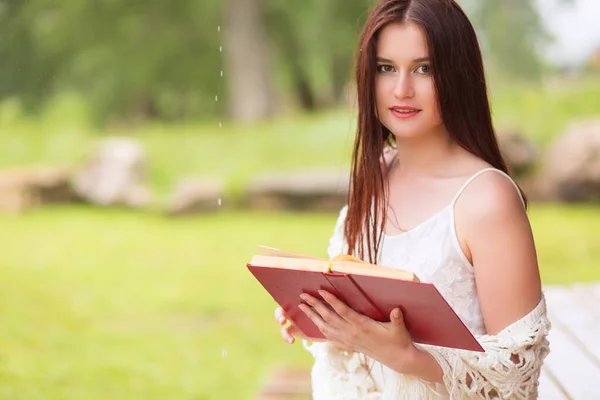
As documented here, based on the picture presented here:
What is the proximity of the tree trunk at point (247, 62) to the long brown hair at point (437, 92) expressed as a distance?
9055 millimetres

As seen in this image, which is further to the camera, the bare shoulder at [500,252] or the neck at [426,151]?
the neck at [426,151]

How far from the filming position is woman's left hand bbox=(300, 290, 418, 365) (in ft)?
4.76

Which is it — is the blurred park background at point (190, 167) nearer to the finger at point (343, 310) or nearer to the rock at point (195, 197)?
the rock at point (195, 197)

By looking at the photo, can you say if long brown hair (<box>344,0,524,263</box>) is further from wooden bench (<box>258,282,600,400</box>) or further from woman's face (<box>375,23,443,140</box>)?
wooden bench (<box>258,282,600,400</box>)

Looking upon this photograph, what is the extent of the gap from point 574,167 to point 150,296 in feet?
13.5

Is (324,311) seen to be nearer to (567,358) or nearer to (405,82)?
(405,82)

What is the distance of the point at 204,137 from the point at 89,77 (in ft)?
9.63

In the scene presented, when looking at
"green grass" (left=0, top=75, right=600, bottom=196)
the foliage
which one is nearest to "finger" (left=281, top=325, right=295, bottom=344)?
"green grass" (left=0, top=75, right=600, bottom=196)

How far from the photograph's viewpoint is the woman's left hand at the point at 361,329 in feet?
4.76

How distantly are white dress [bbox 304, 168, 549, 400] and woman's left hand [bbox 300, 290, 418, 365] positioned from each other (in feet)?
0.30

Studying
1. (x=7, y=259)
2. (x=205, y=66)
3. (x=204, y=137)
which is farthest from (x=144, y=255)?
(x=205, y=66)

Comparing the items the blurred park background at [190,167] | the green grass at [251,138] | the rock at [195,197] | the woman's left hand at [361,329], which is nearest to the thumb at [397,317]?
the woman's left hand at [361,329]

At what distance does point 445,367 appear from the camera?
5.06 feet

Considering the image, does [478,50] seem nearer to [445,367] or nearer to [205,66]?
[445,367]
